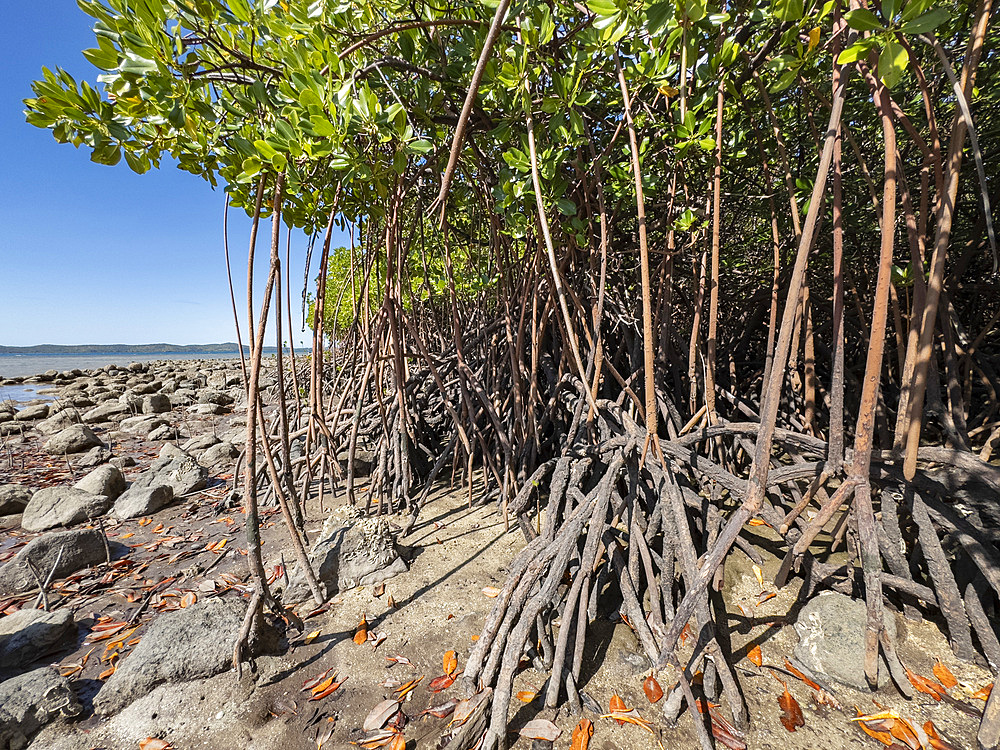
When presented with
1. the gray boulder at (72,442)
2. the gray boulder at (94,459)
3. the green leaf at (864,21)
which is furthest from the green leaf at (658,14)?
the gray boulder at (72,442)

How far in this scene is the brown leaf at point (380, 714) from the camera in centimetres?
129

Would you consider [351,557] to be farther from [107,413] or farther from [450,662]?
[107,413]

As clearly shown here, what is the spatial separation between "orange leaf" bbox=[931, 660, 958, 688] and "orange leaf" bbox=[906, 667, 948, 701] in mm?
23

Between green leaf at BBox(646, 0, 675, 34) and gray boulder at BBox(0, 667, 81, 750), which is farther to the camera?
gray boulder at BBox(0, 667, 81, 750)

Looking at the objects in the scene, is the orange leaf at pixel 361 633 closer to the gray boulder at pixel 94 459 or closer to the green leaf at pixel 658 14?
the green leaf at pixel 658 14

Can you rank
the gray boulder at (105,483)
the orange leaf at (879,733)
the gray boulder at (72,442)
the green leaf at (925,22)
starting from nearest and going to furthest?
the green leaf at (925,22) → the orange leaf at (879,733) → the gray boulder at (105,483) → the gray boulder at (72,442)

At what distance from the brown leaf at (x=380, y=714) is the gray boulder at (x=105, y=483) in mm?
3369

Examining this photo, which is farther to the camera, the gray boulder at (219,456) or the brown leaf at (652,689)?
the gray boulder at (219,456)

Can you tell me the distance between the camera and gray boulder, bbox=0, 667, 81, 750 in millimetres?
1246

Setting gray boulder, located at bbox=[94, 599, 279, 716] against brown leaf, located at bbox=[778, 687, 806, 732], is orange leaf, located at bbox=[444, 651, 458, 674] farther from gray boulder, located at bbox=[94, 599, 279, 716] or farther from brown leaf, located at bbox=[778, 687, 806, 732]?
brown leaf, located at bbox=[778, 687, 806, 732]

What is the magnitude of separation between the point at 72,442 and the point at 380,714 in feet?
22.2

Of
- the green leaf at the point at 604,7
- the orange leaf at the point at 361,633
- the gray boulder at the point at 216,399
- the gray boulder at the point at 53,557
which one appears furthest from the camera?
the gray boulder at the point at 216,399

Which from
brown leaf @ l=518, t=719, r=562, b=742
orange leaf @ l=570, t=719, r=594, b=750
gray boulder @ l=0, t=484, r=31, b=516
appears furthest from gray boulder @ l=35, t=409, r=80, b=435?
orange leaf @ l=570, t=719, r=594, b=750

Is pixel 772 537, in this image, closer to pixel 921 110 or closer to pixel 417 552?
pixel 417 552
